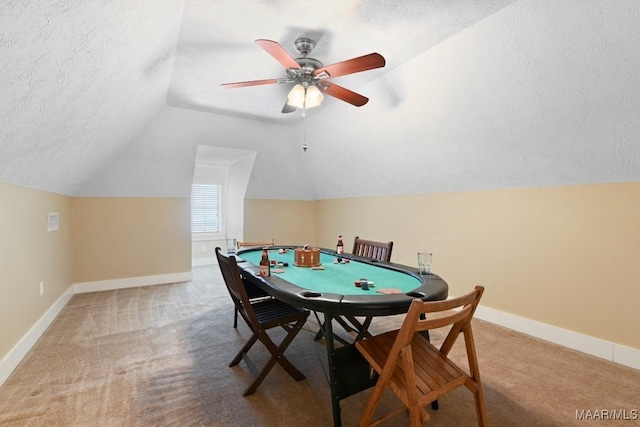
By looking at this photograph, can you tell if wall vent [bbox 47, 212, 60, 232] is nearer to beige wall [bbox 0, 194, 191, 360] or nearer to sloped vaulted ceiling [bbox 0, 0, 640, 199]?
beige wall [bbox 0, 194, 191, 360]

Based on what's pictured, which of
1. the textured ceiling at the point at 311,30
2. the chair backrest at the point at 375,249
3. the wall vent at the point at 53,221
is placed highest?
the textured ceiling at the point at 311,30

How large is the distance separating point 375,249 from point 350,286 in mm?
1144

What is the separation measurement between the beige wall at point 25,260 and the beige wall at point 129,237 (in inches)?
27.5

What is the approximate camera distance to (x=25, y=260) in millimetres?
2611

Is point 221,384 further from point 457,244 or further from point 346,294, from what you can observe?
point 457,244

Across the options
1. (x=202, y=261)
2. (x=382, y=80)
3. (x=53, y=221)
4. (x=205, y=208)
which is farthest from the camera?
(x=205, y=208)

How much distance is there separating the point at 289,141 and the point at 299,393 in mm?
3777

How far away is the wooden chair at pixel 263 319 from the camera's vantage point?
2.02 m

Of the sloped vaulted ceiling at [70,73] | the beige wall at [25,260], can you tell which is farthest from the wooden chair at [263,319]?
the beige wall at [25,260]

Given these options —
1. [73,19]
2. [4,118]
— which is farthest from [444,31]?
[4,118]

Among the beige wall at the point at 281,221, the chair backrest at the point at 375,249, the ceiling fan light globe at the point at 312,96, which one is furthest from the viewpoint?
the beige wall at the point at 281,221

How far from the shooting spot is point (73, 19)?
1.30m

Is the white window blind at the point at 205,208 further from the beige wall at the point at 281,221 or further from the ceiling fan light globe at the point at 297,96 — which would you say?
the ceiling fan light globe at the point at 297,96

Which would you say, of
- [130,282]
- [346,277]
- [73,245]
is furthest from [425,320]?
[73,245]
